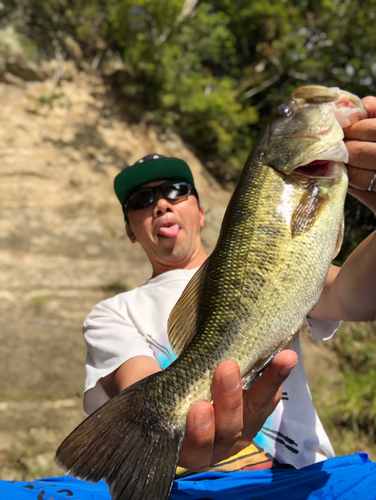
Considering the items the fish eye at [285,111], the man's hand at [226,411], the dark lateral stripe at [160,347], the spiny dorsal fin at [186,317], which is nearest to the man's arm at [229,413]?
the man's hand at [226,411]

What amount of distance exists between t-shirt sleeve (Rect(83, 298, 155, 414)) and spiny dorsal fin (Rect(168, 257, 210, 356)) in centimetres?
40

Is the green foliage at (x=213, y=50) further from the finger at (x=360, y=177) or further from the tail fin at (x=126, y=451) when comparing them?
the tail fin at (x=126, y=451)

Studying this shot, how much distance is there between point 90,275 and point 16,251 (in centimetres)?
132

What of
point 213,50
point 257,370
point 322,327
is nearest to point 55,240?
point 322,327

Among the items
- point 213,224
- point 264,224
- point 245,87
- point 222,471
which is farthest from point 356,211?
point 245,87

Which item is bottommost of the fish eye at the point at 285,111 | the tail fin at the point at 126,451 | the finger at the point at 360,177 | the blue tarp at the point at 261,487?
the blue tarp at the point at 261,487

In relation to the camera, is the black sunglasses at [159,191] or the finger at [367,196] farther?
the black sunglasses at [159,191]

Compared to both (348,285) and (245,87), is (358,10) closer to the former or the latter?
(245,87)

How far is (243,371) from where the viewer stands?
1.30m

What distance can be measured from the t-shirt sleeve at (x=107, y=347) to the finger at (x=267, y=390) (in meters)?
0.61

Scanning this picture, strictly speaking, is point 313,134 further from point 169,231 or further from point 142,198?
point 142,198

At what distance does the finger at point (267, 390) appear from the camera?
1.29 meters

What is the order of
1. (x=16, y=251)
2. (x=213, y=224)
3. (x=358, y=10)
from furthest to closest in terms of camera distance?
(x=358, y=10) < (x=213, y=224) < (x=16, y=251)

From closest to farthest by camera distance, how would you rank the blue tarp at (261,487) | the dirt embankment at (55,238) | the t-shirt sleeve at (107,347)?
the blue tarp at (261,487) → the t-shirt sleeve at (107,347) → the dirt embankment at (55,238)
